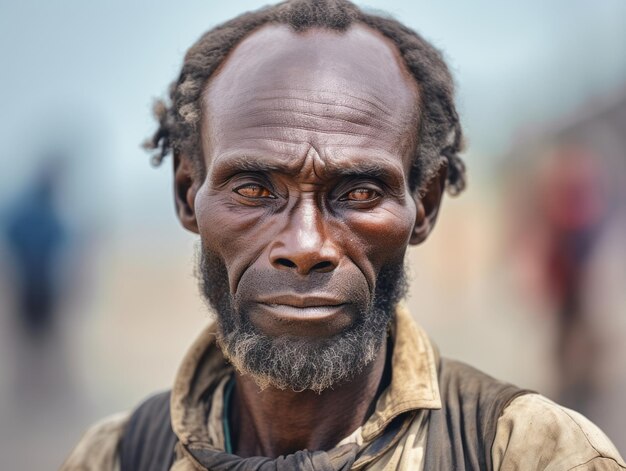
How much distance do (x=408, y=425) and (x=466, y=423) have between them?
17cm

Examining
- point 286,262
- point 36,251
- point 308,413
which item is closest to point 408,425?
point 308,413

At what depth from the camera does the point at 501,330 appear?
11.1 metres

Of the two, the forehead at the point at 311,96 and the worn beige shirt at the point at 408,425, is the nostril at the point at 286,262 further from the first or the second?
the worn beige shirt at the point at 408,425

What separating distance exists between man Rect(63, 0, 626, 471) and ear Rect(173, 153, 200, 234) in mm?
12

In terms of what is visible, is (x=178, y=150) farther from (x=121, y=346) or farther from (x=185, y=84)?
(x=121, y=346)

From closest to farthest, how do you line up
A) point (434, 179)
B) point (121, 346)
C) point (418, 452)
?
point (418, 452), point (434, 179), point (121, 346)

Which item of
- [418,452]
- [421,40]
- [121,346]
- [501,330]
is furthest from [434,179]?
[121,346]

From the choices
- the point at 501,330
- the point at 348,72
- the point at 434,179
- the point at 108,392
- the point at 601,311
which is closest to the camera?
the point at 348,72

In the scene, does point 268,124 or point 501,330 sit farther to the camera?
point 501,330

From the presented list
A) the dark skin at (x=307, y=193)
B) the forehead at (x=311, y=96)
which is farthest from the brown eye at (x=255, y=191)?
the forehead at (x=311, y=96)

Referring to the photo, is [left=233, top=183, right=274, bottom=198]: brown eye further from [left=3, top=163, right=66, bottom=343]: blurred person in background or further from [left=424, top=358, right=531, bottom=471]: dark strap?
[left=3, top=163, right=66, bottom=343]: blurred person in background

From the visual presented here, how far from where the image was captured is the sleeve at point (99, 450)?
324cm

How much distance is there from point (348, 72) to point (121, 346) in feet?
32.2

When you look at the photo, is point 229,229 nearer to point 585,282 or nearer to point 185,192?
point 185,192
